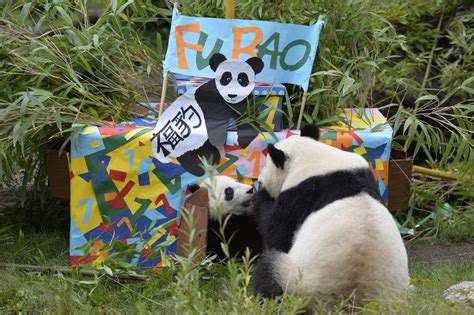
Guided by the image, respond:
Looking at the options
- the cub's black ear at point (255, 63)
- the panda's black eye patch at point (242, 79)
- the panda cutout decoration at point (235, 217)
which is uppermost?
the cub's black ear at point (255, 63)

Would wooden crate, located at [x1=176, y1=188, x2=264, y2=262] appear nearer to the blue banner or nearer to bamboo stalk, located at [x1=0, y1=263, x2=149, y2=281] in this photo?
bamboo stalk, located at [x1=0, y1=263, x2=149, y2=281]

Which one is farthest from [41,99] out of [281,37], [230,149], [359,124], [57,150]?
[359,124]

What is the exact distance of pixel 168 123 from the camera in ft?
15.5

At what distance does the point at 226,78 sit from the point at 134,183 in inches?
29.6

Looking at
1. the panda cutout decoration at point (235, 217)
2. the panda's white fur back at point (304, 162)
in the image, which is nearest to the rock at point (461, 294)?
the panda's white fur back at point (304, 162)

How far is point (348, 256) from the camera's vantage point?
140 inches

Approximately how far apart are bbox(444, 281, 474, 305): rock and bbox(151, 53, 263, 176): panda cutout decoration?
4.54 feet

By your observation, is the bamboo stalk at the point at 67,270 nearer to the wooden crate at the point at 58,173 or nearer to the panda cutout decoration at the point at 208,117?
the wooden crate at the point at 58,173

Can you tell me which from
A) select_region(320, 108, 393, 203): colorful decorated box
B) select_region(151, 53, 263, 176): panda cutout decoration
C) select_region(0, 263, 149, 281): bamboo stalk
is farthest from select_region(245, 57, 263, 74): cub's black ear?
select_region(0, 263, 149, 281): bamboo stalk

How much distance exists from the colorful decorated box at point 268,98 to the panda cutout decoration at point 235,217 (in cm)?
36

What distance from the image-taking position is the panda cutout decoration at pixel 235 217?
15.2 feet

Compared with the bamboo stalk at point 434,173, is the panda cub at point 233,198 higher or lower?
higher

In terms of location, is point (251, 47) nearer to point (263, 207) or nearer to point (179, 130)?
point (179, 130)

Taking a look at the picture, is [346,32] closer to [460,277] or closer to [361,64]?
[361,64]
